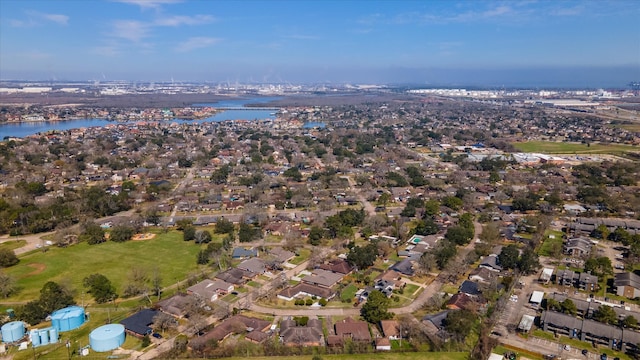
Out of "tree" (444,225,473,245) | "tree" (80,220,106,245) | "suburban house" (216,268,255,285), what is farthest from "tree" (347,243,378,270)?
"tree" (80,220,106,245)

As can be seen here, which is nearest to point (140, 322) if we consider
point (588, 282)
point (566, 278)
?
point (566, 278)

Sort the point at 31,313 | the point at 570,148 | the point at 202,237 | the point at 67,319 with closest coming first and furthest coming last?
1. the point at 67,319
2. the point at 31,313
3. the point at 202,237
4. the point at 570,148

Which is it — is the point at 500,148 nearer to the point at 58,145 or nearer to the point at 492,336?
the point at 492,336

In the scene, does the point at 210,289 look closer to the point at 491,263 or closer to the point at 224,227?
the point at 224,227

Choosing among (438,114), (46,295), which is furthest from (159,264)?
(438,114)

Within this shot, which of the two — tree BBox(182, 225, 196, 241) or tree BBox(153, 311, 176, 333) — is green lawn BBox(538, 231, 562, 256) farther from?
tree BBox(182, 225, 196, 241)

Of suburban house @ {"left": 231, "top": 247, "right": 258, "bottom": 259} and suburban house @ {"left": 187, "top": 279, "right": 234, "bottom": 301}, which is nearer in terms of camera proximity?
suburban house @ {"left": 187, "top": 279, "right": 234, "bottom": 301}
